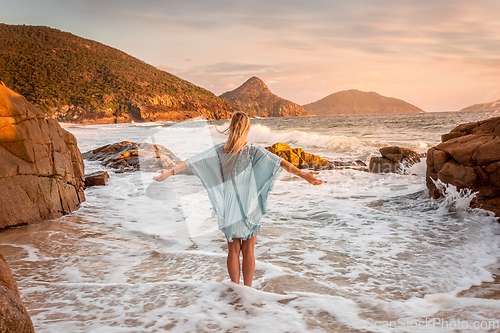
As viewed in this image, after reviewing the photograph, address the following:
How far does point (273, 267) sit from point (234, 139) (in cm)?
212

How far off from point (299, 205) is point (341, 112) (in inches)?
7672

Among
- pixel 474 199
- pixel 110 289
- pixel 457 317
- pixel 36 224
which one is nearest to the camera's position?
pixel 457 317

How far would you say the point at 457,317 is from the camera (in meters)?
2.89

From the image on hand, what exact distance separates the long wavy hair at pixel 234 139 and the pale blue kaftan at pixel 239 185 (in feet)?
0.15

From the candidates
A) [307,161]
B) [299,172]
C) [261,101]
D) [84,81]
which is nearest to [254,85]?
[261,101]

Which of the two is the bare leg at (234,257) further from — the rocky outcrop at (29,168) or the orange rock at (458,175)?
the orange rock at (458,175)

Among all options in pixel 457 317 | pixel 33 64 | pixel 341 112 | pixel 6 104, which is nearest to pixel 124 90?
pixel 33 64

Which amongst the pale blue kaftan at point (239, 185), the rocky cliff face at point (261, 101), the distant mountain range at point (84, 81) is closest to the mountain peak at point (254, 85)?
the rocky cliff face at point (261, 101)

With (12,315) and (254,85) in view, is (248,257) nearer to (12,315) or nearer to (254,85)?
(12,315)

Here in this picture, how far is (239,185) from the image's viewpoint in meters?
3.22

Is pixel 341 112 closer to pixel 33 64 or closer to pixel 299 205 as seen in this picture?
pixel 33 64

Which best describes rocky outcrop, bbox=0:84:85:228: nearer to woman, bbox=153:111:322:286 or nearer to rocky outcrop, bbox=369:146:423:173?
woman, bbox=153:111:322:286

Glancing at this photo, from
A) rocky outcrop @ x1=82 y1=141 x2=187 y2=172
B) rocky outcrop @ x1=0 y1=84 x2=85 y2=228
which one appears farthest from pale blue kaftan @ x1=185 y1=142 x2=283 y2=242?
rocky outcrop @ x1=82 y1=141 x2=187 y2=172

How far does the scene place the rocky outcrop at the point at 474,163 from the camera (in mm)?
6273
